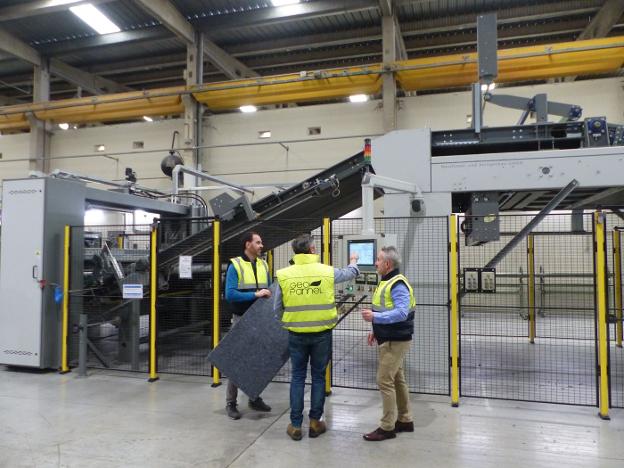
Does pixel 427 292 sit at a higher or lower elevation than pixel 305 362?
higher

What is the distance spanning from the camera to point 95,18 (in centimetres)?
1091

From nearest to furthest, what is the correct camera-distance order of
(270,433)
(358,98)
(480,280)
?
(270,433)
(480,280)
(358,98)

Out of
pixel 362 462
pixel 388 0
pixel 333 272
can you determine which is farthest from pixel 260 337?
pixel 388 0

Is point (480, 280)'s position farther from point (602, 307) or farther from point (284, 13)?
point (284, 13)

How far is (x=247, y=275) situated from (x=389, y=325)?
1524 mm

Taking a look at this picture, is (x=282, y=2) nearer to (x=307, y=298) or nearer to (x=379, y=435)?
(x=307, y=298)

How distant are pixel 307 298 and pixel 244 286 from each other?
97cm

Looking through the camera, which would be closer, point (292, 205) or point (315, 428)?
point (315, 428)

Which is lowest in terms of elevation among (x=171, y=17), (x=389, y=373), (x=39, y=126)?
(x=389, y=373)

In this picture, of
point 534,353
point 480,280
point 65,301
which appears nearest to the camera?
point 480,280

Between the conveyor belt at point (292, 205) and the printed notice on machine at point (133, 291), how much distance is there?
610 mm

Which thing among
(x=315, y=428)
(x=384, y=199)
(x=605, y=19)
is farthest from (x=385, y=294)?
(x=605, y=19)

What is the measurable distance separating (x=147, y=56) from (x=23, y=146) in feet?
14.9

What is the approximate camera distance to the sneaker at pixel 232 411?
4.19 metres
